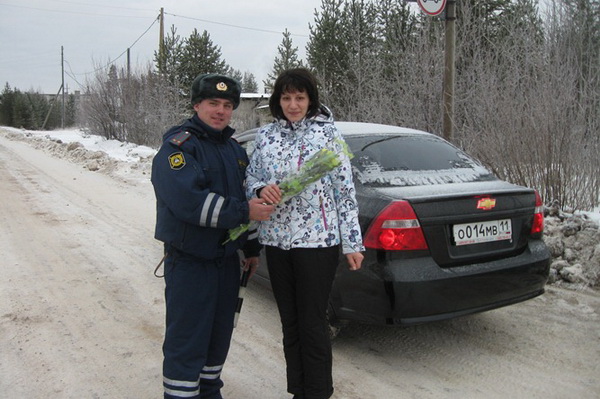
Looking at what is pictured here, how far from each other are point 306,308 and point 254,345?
3.96ft

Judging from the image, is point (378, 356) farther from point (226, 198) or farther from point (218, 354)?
point (226, 198)

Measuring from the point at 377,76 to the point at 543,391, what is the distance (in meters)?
10.1

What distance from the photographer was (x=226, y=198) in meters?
2.19

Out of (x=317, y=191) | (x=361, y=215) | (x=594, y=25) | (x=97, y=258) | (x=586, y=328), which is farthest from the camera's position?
(x=594, y=25)

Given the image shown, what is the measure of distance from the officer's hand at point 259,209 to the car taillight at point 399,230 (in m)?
0.88

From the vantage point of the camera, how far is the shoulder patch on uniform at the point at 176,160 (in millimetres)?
2129

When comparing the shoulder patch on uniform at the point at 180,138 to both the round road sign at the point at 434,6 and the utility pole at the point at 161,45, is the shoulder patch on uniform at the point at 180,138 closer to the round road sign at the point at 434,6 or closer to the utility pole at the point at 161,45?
the round road sign at the point at 434,6

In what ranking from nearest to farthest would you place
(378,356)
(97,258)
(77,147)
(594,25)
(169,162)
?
1. (169,162)
2. (378,356)
3. (97,258)
4. (594,25)
5. (77,147)

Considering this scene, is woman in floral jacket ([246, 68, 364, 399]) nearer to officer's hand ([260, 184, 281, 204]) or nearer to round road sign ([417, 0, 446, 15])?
officer's hand ([260, 184, 281, 204])

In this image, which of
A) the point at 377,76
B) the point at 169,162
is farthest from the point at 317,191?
the point at 377,76

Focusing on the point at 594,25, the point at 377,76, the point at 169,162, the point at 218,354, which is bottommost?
the point at 218,354

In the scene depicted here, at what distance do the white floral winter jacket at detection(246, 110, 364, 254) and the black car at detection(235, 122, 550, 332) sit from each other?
0.25 m

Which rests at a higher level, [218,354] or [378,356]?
[218,354]

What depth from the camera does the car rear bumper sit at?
2830 millimetres
